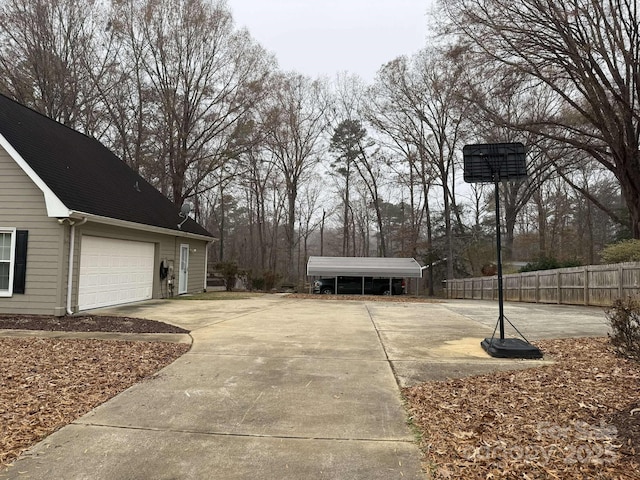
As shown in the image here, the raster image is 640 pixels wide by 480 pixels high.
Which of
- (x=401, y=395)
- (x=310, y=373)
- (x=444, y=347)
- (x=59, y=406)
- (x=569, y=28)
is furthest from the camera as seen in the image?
(x=569, y=28)

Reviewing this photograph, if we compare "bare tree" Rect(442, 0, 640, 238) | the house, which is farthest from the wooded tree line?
the house

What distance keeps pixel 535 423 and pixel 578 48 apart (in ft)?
47.5

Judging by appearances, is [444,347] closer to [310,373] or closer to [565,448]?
[310,373]

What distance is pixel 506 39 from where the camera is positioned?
14352 millimetres

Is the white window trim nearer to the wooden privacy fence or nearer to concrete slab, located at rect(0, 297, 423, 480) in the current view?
concrete slab, located at rect(0, 297, 423, 480)

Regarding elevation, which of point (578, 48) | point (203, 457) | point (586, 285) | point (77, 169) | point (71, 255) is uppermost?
point (578, 48)

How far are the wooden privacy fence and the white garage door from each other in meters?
12.9

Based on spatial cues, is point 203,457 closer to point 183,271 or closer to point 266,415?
point 266,415

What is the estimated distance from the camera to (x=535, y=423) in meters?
3.68

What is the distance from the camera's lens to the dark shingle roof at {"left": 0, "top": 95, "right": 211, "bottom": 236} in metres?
10.3

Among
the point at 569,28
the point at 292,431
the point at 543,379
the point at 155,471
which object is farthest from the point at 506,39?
the point at 155,471

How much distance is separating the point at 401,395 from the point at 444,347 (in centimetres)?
264

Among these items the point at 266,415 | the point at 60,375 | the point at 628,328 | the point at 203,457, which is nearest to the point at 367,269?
the point at 60,375

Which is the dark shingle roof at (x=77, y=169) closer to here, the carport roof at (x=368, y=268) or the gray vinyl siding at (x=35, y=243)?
the gray vinyl siding at (x=35, y=243)
